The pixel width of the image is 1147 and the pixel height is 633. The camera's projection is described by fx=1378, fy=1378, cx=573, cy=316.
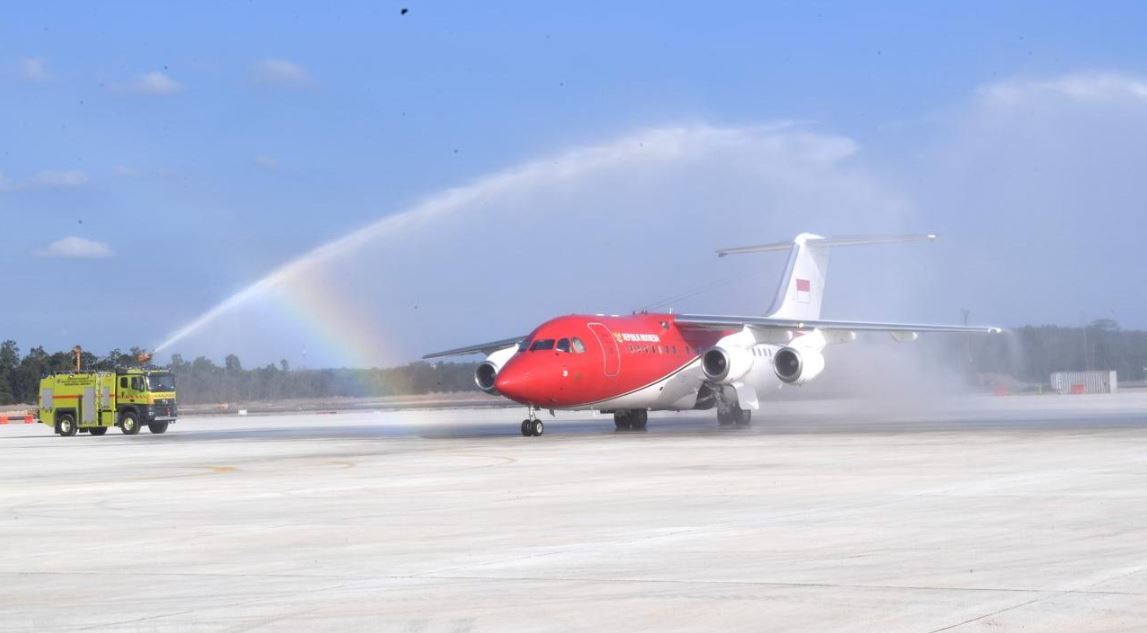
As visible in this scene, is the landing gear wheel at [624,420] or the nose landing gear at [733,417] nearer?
the nose landing gear at [733,417]

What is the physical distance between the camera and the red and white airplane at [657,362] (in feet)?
117

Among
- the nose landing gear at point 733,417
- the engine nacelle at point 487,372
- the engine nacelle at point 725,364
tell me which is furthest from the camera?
the nose landing gear at point 733,417

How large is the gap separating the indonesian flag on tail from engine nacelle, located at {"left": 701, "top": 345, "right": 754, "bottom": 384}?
8379mm

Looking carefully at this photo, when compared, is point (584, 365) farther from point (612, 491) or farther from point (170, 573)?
point (170, 573)

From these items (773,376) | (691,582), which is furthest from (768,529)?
(773,376)

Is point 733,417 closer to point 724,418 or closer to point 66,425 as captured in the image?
point 724,418

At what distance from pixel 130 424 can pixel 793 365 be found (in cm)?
2137

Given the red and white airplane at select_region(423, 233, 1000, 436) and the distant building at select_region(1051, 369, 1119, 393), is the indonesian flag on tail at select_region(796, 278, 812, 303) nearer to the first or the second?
the red and white airplane at select_region(423, 233, 1000, 436)

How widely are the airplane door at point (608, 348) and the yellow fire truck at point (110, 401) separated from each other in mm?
15748

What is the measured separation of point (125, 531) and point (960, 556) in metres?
8.16

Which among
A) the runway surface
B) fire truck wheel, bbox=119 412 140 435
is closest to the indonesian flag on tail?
fire truck wheel, bbox=119 412 140 435

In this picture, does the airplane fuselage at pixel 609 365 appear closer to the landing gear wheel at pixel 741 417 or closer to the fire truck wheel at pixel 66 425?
the landing gear wheel at pixel 741 417

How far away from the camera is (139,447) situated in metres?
33.4

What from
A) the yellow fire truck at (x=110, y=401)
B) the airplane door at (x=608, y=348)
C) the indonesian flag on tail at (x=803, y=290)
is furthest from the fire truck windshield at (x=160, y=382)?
the indonesian flag on tail at (x=803, y=290)
